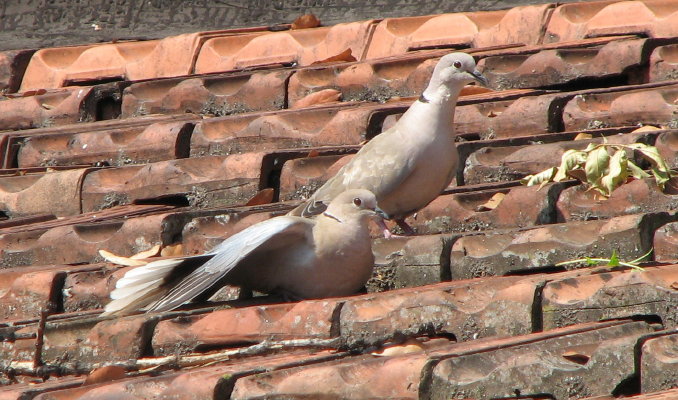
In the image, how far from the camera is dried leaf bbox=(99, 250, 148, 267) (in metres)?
4.52

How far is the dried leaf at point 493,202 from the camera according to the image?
438cm

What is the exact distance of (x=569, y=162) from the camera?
4.27 metres

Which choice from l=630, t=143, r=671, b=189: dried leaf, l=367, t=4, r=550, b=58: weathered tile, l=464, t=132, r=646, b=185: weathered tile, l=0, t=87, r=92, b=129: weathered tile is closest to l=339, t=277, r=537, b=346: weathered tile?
l=630, t=143, r=671, b=189: dried leaf

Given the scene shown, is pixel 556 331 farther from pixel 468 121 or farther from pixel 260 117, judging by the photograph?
pixel 260 117

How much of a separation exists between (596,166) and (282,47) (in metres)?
2.73

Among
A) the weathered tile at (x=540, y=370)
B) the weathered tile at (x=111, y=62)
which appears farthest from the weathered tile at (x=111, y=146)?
the weathered tile at (x=540, y=370)

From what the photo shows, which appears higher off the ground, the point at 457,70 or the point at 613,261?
the point at 457,70

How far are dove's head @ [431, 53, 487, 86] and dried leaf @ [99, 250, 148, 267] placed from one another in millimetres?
1457

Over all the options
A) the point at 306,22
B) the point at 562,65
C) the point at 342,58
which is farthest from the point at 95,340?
the point at 306,22

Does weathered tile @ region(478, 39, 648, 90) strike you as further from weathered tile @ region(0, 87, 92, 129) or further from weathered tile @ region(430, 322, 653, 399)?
weathered tile @ region(430, 322, 653, 399)

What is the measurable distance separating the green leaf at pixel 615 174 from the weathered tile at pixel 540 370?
1169 millimetres

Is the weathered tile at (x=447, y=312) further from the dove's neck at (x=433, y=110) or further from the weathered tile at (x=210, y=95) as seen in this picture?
the weathered tile at (x=210, y=95)

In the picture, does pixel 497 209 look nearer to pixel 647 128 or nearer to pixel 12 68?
pixel 647 128

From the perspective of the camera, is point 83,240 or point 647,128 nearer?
point 647,128
